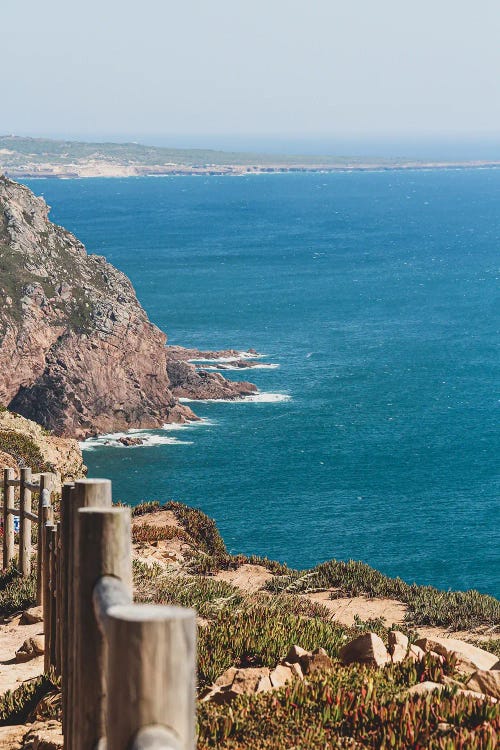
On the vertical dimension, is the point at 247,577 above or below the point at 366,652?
below

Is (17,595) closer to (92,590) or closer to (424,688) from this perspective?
(424,688)

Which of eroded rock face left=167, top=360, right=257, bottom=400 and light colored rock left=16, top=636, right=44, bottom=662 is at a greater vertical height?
light colored rock left=16, top=636, right=44, bottom=662

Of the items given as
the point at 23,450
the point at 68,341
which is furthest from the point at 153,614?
the point at 68,341

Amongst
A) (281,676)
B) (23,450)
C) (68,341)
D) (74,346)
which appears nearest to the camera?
(281,676)

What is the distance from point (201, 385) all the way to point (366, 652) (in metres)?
78.7

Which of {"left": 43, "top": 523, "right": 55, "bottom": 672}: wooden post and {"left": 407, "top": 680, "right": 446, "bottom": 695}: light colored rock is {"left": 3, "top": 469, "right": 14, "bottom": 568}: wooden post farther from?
{"left": 407, "top": 680, "right": 446, "bottom": 695}: light colored rock

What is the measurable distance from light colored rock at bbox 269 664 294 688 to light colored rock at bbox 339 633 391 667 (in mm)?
805

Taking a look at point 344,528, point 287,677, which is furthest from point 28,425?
point 344,528

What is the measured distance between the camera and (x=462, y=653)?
8414 millimetres

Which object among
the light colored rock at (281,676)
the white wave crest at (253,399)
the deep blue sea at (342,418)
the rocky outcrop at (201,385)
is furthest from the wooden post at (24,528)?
the rocky outcrop at (201,385)

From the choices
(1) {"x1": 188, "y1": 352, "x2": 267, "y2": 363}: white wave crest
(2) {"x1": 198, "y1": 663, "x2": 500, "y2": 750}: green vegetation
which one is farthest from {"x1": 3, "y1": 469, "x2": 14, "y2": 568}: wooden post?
(1) {"x1": 188, "y1": 352, "x2": 267, "y2": 363}: white wave crest

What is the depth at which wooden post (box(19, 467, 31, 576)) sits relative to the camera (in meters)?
13.7

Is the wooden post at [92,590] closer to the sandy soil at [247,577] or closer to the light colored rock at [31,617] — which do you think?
the light colored rock at [31,617]

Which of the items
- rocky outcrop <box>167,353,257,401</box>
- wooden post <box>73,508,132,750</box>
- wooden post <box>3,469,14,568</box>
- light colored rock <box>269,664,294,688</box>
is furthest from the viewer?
rocky outcrop <box>167,353,257,401</box>
